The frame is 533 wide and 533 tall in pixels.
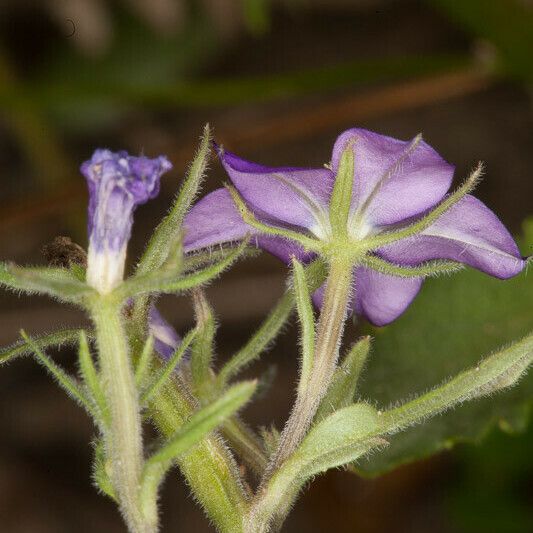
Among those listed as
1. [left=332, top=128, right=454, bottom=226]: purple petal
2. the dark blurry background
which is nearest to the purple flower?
[left=332, top=128, right=454, bottom=226]: purple petal

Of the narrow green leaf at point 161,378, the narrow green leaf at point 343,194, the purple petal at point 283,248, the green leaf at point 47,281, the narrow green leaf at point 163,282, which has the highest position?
the purple petal at point 283,248

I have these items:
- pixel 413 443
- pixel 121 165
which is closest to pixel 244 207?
pixel 121 165

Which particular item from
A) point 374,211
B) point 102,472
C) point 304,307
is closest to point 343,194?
point 374,211

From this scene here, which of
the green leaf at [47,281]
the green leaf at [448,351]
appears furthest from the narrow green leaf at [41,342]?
the green leaf at [448,351]

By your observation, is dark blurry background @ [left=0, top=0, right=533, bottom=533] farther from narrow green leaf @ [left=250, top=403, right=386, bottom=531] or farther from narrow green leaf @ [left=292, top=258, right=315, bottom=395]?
narrow green leaf @ [left=250, top=403, right=386, bottom=531]

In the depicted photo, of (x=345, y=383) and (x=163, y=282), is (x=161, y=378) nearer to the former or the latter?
(x=163, y=282)

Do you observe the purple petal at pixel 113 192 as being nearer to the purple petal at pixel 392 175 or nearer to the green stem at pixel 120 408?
the green stem at pixel 120 408
